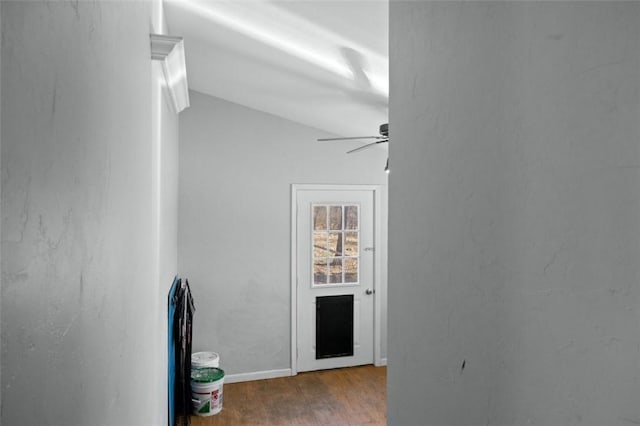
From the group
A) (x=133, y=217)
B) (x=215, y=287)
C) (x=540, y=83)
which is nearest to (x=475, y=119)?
(x=540, y=83)

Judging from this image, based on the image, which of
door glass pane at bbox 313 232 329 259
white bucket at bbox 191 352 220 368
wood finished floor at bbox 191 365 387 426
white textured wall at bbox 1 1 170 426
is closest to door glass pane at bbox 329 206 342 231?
door glass pane at bbox 313 232 329 259

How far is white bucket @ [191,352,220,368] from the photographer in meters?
4.16

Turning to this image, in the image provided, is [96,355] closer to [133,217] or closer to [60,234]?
[60,234]

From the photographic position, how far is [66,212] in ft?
2.01

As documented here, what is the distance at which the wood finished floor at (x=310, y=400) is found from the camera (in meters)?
3.84

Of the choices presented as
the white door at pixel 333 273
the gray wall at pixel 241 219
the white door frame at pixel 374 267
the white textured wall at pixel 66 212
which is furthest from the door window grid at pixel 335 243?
the white textured wall at pixel 66 212

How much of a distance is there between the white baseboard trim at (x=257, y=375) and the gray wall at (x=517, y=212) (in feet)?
12.7

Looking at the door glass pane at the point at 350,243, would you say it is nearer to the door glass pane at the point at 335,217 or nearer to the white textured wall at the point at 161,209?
the door glass pane at the point at 335,217

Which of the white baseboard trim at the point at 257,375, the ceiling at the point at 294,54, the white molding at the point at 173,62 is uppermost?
the ceiling at the point at 294,54

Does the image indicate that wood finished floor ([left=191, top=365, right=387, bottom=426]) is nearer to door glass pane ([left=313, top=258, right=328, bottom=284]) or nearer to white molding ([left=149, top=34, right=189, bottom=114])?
door glass pane ([left=313, top=258, right=328, bottom=284])

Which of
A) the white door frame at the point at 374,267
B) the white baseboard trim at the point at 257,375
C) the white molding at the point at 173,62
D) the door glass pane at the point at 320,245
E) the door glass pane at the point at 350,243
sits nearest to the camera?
the white molding at the point at 173,62

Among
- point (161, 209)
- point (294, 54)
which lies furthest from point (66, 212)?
point (294, 54)

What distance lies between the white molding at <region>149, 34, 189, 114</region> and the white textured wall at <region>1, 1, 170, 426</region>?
2.01 feet

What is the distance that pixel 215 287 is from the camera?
457 centimetres
